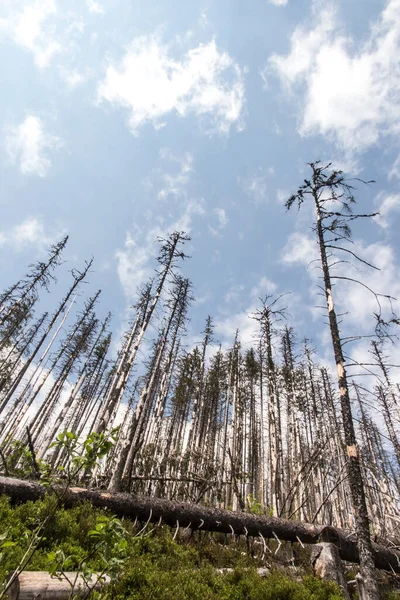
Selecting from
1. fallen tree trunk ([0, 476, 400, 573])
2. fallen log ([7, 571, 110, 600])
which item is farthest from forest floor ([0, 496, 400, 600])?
fallen tree trunk ([0, 476, 400, 573])

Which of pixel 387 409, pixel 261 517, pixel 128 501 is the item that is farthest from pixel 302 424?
pixel 128 501

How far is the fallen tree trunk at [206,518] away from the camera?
7.18 metres

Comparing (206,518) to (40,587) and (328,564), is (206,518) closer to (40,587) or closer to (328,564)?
(328,564)

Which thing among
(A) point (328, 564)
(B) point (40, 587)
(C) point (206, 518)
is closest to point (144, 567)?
(B) point (40, 587)

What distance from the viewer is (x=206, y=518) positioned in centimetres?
752

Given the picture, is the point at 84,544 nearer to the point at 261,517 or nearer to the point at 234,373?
the point at 261,517

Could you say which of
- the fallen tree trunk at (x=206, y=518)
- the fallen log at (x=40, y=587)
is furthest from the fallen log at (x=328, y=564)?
the fallen log at (x=40, y=587)

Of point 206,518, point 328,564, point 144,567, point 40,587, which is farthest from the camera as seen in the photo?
point 206,518

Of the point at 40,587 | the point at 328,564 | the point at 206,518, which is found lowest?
the point at 40,587

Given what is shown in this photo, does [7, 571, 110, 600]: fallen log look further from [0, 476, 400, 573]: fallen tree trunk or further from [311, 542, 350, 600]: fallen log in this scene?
[311, 542, 350, 600]: fallen log

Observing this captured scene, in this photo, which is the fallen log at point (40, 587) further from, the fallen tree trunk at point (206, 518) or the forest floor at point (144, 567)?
the fallen tree trunk at point (206, 518)

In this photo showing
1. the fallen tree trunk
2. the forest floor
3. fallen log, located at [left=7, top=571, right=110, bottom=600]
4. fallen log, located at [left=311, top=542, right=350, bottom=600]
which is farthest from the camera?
the fallen tree trunk

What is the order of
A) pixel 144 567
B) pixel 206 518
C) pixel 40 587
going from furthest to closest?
1. pixel 206 518
2. pixel 144 567
3. pixel 40 587

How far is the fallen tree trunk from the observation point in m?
7.18
